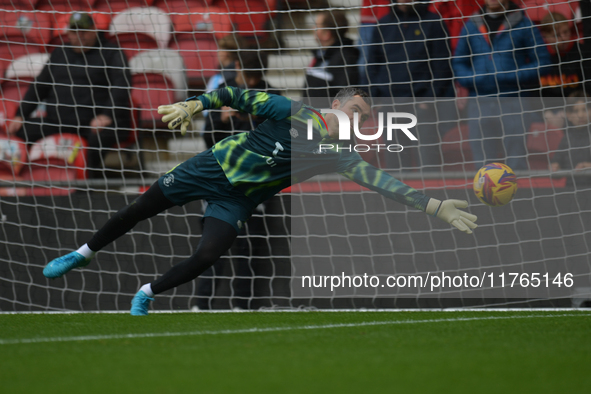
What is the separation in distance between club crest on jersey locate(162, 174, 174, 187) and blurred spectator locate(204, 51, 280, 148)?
135cm

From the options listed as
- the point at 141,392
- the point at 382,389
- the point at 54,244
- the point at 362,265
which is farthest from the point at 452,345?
the point at 54,244

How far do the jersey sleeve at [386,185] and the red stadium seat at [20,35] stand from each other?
3325 millimetres

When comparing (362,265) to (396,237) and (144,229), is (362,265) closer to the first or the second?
(396,237)

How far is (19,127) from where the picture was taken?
5914 mm

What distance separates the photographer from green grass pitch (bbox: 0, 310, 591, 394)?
2.21m

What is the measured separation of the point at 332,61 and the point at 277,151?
176 cm

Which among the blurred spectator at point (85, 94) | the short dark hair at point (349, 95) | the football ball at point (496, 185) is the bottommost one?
the football ball at point (496, 185)

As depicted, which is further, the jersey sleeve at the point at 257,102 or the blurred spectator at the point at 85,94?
the blurred spectator at the point at 85,94

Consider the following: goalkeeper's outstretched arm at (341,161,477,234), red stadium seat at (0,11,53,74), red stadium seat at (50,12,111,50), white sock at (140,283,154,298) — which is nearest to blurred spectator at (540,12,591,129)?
goalkeeper's outstretched arm at (341,161,477,234)

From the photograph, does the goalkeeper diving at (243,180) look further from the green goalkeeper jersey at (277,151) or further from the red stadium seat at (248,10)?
the red stadium seat at (248,10)

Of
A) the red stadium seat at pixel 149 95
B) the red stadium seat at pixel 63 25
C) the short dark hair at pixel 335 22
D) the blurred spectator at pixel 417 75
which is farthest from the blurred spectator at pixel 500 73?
the red stadium seat at pixel 63 25

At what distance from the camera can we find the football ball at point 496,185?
4.62 metres

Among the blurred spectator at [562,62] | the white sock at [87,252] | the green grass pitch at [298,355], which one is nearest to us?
the green grass pitch at [298,355]

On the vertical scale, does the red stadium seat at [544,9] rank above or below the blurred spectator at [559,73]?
above
